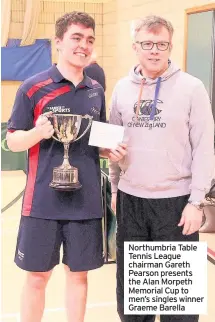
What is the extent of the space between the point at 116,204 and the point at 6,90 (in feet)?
20.9

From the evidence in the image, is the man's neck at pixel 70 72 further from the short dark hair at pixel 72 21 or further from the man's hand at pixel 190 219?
the man's hand at pixel 190 219

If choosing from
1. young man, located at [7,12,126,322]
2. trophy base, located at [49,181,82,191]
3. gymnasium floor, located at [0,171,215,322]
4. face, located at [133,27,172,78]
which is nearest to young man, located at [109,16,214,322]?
face, located at [133,27,172,78]

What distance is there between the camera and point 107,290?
2.57 meters

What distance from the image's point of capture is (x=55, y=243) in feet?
5.37

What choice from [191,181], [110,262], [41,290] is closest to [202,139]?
[191,181]

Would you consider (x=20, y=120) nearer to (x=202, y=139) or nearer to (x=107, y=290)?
(x=202, y=139)

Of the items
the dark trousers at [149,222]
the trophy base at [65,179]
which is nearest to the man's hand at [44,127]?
the trophy base at [65,179]

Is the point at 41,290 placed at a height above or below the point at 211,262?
above

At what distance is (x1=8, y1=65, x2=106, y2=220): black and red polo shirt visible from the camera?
5.16ft

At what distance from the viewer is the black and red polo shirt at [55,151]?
61.9 inches

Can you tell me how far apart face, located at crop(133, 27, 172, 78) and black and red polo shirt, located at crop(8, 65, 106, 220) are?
0.22 m

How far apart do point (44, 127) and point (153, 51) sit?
0.45 meters

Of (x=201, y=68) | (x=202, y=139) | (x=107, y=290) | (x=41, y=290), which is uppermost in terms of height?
(x=201, y=68)

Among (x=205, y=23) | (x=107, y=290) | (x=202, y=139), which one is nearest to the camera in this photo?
(x=202, y=139)
